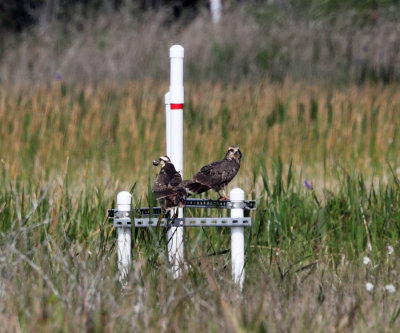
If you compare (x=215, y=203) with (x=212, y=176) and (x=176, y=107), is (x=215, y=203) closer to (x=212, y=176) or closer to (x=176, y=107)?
(x=212, y=176)

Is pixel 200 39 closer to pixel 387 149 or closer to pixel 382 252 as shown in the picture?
pixel 387 149

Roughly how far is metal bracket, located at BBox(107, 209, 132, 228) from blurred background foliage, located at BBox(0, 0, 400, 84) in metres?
6.48

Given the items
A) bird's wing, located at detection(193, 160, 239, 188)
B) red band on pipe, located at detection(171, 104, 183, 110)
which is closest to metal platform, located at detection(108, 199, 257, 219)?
bird's wing, located at detection(193, 160, 239, 188)

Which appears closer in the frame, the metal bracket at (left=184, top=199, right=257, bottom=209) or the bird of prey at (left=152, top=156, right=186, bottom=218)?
the bird of prey at (left=152, top=156, right=186, bottom=218)

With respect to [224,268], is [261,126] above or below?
above

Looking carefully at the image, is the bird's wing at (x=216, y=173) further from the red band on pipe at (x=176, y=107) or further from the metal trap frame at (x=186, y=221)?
the red band on pipe at (x=176, y=107)

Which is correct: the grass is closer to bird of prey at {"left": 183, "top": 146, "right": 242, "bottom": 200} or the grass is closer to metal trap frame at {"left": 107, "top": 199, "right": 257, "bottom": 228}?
metal trap frame at {"left": 107, "top": 199, "right": 257, "bottom": 228}

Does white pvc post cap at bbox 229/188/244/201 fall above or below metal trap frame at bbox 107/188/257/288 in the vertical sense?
above

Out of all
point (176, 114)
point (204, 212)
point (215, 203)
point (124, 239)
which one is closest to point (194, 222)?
point (215, 203)

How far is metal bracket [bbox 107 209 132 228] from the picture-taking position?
10.2 ft

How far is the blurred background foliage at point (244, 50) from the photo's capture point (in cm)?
1031

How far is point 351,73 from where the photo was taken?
10.0 meters

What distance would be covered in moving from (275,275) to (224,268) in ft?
0.79

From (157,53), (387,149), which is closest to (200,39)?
(157,53)
